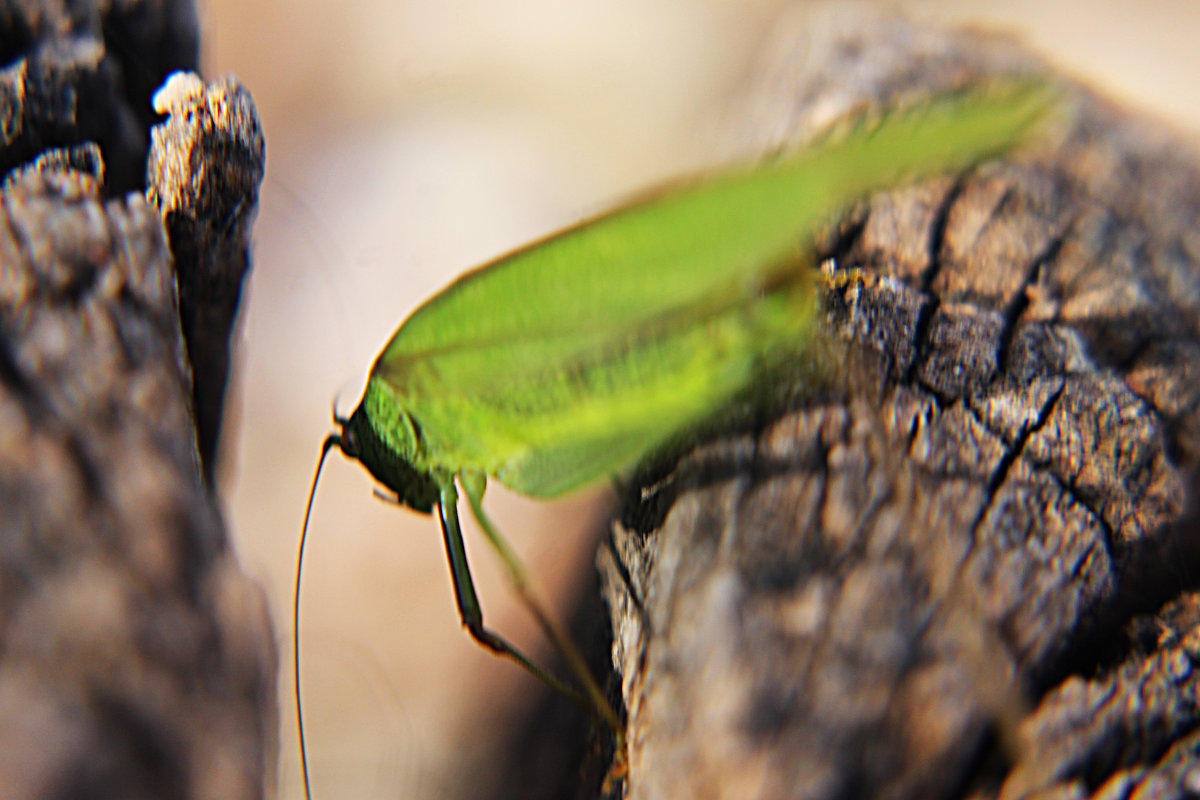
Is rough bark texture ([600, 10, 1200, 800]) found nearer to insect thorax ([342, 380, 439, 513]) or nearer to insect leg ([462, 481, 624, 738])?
insect leg ([462, 481, 624, 738])

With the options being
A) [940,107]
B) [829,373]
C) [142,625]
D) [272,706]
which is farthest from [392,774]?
[940,107]

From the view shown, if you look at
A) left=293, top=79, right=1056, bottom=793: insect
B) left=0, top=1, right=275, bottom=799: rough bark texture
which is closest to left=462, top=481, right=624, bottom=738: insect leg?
left=293, top=79, right=1056, bottom=793: insect

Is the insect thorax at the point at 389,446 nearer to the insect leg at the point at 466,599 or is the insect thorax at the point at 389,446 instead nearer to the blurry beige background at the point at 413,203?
the insect leg at the point at 466,599

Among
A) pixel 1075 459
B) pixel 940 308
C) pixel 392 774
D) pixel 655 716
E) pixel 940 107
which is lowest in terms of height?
pixel 392 774

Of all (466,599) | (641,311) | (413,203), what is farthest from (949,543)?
(413,203)

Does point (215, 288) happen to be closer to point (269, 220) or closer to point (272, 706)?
point (269, 220)

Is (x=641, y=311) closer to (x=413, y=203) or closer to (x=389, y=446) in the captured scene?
(x=389, y=446)

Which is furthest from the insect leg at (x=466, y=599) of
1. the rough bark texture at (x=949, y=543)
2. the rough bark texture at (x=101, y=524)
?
the rough bark texture at (x=101, y=524)
